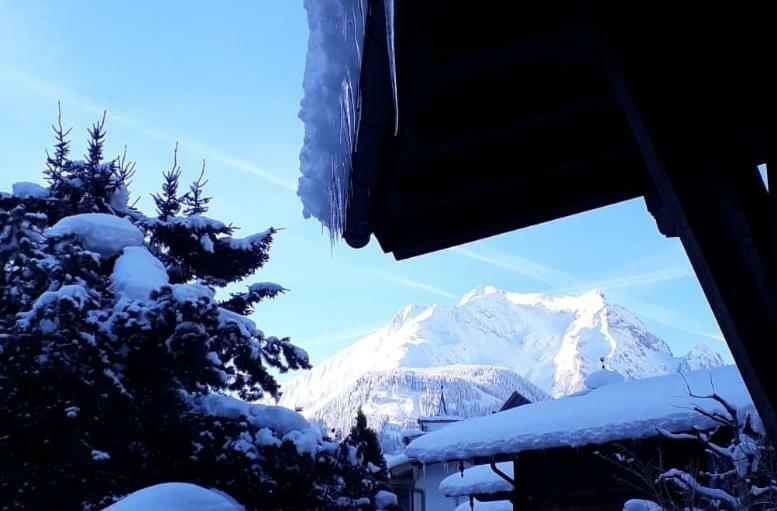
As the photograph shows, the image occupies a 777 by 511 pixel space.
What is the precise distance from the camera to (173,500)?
3.82m

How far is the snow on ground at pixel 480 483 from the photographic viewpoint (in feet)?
49.2

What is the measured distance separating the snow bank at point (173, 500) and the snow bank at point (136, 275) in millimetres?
2941

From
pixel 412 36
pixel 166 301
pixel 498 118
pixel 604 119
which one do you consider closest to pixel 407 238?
pixel 498 118

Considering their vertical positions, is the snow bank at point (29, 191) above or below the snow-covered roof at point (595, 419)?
above

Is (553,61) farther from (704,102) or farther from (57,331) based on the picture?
(57,331)

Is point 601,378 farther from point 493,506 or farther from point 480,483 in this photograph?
point 493,506

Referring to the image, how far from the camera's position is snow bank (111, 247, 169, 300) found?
6.52 meters

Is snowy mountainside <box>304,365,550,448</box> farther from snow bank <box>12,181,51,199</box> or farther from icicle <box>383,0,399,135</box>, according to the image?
icicle <box>383,0,399,135</box>

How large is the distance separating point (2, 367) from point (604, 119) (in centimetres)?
615

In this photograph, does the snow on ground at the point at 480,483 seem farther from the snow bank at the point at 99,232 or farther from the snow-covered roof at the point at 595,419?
the snow bank at the point at 99,232

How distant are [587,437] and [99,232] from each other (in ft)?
20.2

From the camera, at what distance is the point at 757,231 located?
1.47 m

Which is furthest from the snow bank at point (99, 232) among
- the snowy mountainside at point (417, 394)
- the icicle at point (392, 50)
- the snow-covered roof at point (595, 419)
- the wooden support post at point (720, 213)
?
the snowy mountainside at point (417, 394)

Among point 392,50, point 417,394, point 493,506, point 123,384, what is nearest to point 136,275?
point 123,384
